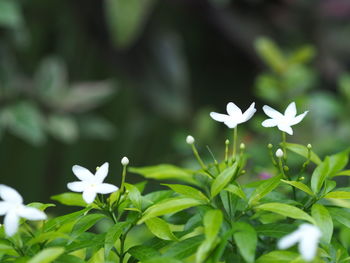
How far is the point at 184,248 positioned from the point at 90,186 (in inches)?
4.2

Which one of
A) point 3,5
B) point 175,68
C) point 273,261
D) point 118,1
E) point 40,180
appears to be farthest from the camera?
point 40,180

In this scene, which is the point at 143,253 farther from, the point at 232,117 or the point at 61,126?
the point at 61,126

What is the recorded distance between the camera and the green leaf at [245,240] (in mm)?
456

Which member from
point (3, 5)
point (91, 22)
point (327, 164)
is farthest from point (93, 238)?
point (91, 22)

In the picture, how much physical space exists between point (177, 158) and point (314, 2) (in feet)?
2.66

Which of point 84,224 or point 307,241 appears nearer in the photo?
point 307,241

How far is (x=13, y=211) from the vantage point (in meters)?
0.45

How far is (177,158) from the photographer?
2.09 m

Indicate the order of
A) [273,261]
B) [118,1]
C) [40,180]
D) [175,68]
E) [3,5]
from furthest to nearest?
[40,180], [175,68], [118,1], [3,5], [273,261]

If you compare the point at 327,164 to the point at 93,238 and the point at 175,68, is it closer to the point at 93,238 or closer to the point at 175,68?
the point at 93,238

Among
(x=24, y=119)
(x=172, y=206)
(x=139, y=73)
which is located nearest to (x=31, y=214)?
(x=172, y=206)

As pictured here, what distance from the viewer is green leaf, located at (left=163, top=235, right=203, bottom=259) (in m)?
0.50

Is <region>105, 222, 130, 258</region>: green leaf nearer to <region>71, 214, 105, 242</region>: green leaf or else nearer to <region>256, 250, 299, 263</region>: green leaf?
<region>71, 214, 105, 242</region>: green leaf

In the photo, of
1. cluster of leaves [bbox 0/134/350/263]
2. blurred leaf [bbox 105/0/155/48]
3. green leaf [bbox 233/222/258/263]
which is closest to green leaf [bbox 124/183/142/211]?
cluster of leaves [bbox 0/134/350/263]
